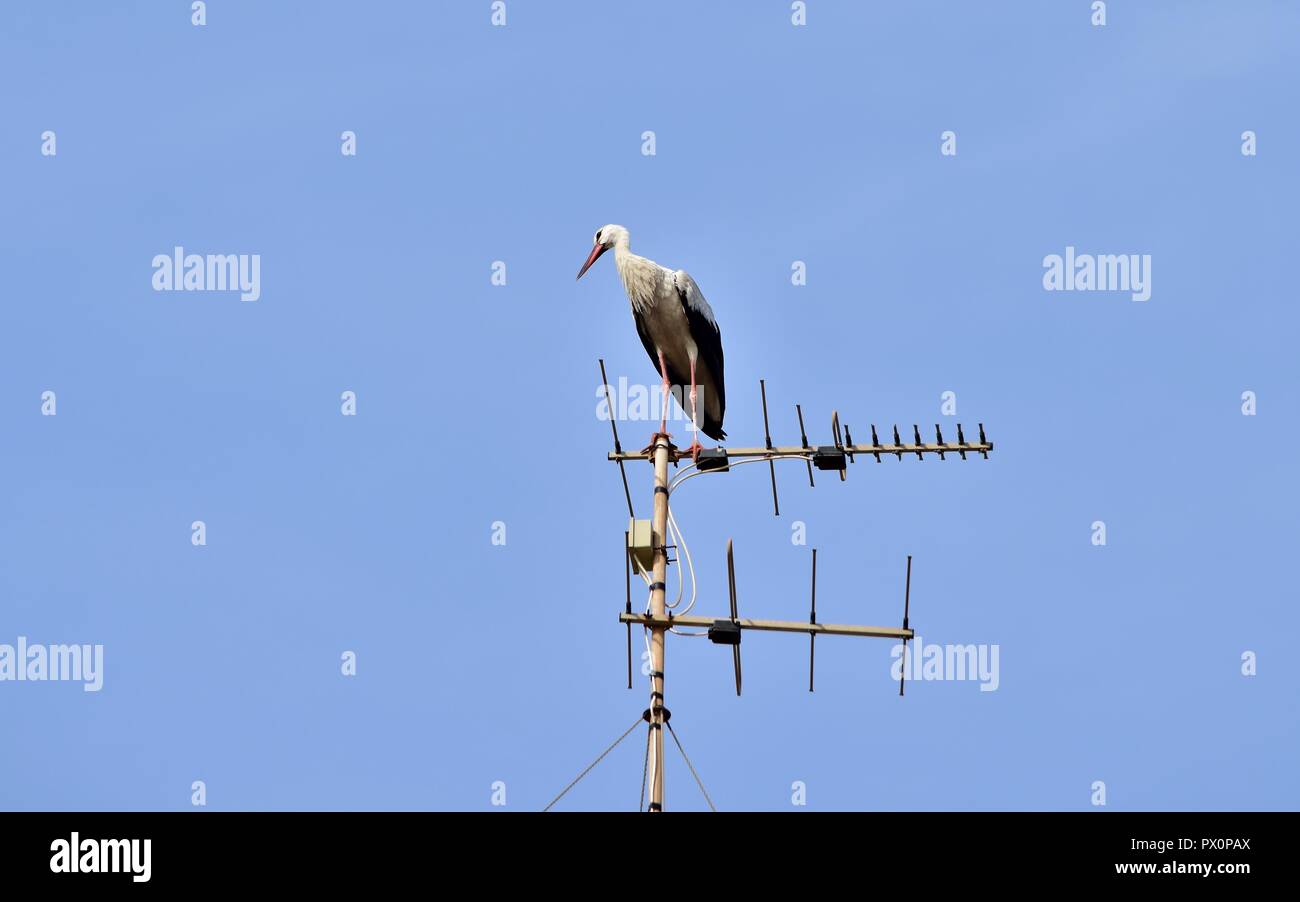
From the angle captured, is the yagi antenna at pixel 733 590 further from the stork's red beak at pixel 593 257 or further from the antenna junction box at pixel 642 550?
the stork's red beak at pixel 593 257

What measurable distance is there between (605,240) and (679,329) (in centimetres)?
132

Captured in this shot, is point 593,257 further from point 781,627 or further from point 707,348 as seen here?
point 781,627

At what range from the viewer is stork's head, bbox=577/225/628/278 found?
2308 centimetres

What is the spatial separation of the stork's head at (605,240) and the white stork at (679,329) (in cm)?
21

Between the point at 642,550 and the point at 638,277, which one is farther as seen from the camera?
the point at 638,277

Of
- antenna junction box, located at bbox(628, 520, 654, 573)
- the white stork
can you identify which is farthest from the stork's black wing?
antenna junction box, located at bbox(628, 520, 654, 573)

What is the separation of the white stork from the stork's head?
207 millimetres

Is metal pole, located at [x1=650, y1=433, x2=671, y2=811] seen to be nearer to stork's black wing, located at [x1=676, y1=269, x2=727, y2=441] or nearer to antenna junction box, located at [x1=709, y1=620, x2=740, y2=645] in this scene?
antenna junction box, located at [x1=709, y1=620, x2=740, y2=645]

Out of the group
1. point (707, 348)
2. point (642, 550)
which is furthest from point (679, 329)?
point (642, 550)

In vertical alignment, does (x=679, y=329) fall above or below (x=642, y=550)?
above

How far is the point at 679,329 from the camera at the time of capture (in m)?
22.7
